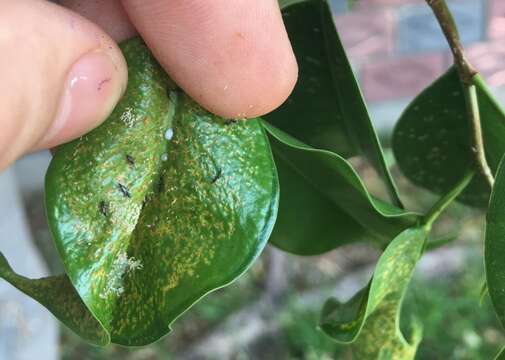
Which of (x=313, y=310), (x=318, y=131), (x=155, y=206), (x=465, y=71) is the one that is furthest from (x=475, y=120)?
(x=313, y=310)

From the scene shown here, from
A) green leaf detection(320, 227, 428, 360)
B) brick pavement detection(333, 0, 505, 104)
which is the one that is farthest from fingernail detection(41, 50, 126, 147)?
brick pavement detection(333, 0, 505, 104)

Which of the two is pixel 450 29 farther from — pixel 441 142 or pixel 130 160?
pixel 130 160

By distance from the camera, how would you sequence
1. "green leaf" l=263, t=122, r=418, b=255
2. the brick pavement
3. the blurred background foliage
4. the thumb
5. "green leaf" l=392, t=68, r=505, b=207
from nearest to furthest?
the thumb → "green leaf" l=263, t=122, r=418, b=255 → "green leaf" l=392, t=68, r=505, b=207 → the blurred background foliage → the brick pavement

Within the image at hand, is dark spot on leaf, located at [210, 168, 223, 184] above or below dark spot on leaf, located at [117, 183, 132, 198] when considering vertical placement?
below

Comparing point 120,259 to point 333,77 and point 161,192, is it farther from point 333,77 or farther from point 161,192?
point 333,77

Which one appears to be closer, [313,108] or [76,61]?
[76,61]

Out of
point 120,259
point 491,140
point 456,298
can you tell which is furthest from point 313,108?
point 456,298

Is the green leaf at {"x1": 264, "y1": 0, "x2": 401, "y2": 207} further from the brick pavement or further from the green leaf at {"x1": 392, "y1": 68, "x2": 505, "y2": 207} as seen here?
the brick pavement

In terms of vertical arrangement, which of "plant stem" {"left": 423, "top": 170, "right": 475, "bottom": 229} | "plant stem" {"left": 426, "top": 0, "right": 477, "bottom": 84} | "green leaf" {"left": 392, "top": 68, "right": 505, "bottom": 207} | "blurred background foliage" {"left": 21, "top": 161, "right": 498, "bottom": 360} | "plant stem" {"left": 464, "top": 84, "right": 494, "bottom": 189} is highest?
"plant stem" {"left": 426, "top": 0, "right": 477, "bottom": 84}
